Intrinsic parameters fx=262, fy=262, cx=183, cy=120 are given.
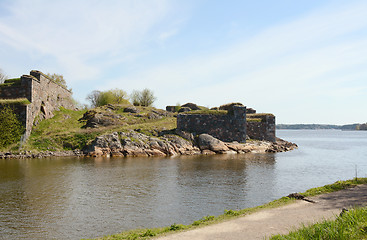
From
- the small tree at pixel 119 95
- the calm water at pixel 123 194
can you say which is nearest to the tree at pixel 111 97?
the small tree at pixel 119 95

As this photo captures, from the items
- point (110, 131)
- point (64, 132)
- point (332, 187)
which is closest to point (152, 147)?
point (110, 131)

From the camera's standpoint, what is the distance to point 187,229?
418 inches

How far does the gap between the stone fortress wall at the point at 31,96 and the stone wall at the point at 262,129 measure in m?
41.2

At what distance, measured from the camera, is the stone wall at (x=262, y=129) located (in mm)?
57219

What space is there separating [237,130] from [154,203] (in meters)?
37.0

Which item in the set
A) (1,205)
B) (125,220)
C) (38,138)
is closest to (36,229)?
(125,220)

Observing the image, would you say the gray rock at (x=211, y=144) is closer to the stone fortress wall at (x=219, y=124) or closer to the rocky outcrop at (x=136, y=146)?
the rocky outcrop at (x=136, y=146)

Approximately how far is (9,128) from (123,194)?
30.9 m

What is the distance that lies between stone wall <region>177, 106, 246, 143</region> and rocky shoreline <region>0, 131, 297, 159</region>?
7.62ft

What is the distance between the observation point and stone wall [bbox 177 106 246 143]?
5031cm

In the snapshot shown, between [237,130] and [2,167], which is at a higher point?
[237,130]

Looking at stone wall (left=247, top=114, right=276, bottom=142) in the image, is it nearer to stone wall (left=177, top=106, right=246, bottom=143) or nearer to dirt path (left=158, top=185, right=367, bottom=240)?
stone wall (left=177, top=106, right=246, bottom=143)

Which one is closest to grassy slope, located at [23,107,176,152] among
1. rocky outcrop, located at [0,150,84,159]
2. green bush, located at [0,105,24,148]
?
rocky outcrop, located at [0,150,84,159]

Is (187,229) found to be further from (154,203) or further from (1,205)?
(1,205)
